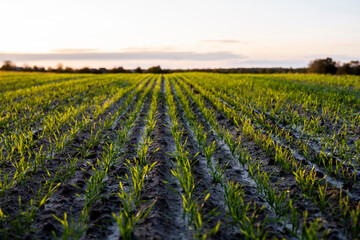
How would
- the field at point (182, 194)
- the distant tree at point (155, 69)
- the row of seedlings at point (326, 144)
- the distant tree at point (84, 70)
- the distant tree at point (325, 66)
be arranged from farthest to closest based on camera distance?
the distant tree at point (155, 69) < the distant tree at point (84, 70) < the distant tree at point (325, 66) < the row of seedlings at point (326, 144) < the field at point (182, 194)

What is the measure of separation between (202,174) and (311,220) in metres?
1.42

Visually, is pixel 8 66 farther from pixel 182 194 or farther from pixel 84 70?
pixel 182 194

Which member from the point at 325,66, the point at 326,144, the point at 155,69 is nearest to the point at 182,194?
the point at 326,144

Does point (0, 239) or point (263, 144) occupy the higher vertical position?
point (263, 144)

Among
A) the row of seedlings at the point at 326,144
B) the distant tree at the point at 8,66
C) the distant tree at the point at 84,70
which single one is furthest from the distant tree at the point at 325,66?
the distant tree at the point at 8,66

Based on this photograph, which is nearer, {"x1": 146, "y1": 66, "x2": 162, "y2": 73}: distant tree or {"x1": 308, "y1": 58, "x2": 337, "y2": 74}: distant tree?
{"x1": 308, "y1": 58, "x2": 337, "y2": 74}: distant tree

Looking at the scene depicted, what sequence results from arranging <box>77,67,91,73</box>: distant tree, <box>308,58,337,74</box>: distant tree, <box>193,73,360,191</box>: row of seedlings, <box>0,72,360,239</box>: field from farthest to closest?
<box>77,67,91,73</box>: distant tree, <box>308,58,337,74</box>: distant tree, <box>193,73,360,191</box>: row of seedlings, <box>0,72,360,239</box>: field

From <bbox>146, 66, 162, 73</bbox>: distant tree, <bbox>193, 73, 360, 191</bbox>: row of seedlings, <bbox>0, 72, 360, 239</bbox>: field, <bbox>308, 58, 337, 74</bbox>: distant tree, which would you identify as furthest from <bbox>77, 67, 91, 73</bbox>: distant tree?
<bbox>0, 72, 360, 239</bbox>: field

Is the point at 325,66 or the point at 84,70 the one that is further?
the point at 84,70

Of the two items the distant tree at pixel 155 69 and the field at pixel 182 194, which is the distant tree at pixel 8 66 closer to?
the distant tree at pixel 155 69

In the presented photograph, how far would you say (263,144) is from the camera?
4164 mm

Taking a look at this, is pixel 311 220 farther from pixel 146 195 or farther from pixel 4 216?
pixel 4 216

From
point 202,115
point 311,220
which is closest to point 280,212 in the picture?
point 311,220

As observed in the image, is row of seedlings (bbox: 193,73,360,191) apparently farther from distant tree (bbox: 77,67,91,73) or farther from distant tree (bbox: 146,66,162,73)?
distant tree (bbox: 146,66,162,73)
